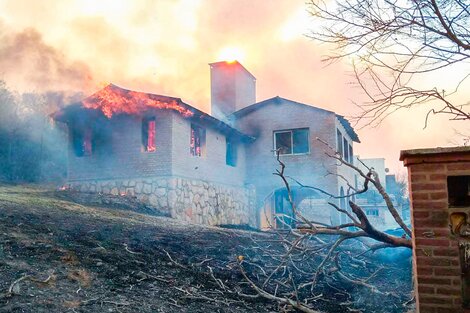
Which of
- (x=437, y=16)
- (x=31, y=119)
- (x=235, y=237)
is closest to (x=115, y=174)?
(x=235, y=237)

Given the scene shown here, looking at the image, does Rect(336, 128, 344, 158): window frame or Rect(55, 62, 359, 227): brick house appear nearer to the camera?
Rect(55, 62, 359, 227): brick house

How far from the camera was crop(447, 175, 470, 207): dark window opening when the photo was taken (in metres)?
3.42

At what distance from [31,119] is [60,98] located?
474 cm

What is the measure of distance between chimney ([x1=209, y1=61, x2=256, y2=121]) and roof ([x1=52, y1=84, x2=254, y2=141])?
641 centimetres

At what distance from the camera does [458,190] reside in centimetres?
345

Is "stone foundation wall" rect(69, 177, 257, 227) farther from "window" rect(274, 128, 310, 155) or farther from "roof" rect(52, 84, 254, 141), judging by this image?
"window" rect(274, 128, 310, 155)

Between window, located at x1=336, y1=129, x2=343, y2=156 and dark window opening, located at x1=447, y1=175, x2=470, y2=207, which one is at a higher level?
window, located at x1=336, y1=129, x2=343, y2=156

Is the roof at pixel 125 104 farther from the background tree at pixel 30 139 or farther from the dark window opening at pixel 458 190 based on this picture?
the dark window opening at pixel 458 190

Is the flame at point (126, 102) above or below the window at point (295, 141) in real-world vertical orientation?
above

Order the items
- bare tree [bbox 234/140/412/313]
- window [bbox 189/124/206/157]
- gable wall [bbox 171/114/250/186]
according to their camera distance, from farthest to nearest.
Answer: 1. window [bbox 189/124/206/157]
2. gable wall [bbox 171/114/250/186]
3. bare tree [bbox 234/140/412/313]

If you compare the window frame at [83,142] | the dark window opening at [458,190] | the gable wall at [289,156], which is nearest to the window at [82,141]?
the window frame at [83,142]

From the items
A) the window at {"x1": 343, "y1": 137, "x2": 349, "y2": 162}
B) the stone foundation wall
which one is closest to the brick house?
the stone foundation wall

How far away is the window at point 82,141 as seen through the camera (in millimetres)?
16875

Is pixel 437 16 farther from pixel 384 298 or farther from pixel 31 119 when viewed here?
pixel 31 119
